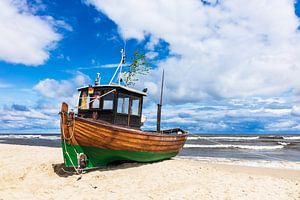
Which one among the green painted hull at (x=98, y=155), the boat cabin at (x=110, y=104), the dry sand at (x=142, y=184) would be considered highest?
the boat cabin at (x=110, y=104)

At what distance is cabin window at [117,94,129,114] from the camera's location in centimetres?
1284

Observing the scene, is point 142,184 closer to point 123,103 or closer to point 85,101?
point 123,103

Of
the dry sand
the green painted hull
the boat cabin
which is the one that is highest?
the boat cabin

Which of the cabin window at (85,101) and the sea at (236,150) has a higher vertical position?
the cabin window at (85,101)

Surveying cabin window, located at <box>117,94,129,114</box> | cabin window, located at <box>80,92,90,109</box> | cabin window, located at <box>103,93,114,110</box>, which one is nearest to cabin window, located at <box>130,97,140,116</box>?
cabin window, located at <box>117,94,129,114</box>

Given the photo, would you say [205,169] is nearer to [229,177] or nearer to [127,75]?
[229,177]

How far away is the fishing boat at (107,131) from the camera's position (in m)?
11.3

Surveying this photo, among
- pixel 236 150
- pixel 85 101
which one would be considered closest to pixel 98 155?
pixel 85 101

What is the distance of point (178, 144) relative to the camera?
16.1 metres

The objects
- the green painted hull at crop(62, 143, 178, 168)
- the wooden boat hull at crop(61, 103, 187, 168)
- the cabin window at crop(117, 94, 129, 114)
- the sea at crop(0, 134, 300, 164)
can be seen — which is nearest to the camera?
the wooden boat hull at crop(61, 103, 187, 168)

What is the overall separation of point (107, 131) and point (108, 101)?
70.3 inches

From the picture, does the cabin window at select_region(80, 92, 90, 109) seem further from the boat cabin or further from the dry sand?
the dry sand

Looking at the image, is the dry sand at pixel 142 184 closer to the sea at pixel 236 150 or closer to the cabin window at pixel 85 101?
the cabin window at pixel 85 101

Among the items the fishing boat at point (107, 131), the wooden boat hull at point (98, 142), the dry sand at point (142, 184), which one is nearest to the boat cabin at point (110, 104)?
the fishing boat at point (107, 131)
